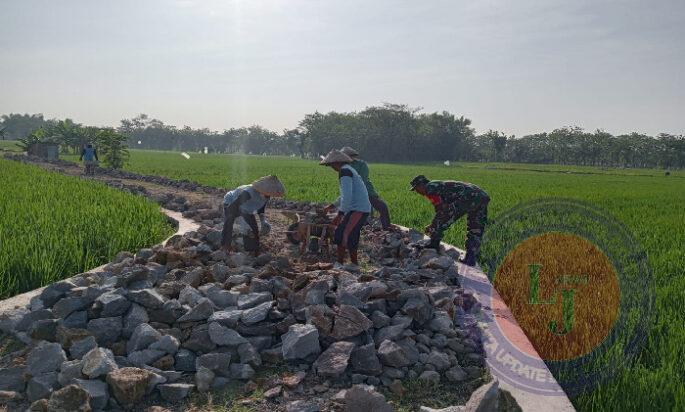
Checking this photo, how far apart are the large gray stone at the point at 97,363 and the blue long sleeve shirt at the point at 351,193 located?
2.93 m

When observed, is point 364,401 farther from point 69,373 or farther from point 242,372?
point 69,373

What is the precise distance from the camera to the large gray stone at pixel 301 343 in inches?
125

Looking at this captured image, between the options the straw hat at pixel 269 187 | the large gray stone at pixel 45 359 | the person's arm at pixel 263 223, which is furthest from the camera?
the person's arm at pixel 263 223

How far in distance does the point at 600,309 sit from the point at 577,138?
90773mm

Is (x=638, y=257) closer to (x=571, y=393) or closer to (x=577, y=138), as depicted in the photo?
(x=571, y=393)

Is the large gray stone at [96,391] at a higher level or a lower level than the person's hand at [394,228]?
lower

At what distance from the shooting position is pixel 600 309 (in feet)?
13.0

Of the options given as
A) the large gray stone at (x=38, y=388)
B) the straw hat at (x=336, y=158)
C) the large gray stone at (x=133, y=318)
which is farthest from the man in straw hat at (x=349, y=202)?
the large gray stone at (x=38, y=388)

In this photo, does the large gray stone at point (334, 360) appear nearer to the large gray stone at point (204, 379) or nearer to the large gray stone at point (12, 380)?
the large gray stone at point (204, 379)

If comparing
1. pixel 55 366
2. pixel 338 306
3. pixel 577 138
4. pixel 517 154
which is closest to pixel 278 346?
pixel 338 306

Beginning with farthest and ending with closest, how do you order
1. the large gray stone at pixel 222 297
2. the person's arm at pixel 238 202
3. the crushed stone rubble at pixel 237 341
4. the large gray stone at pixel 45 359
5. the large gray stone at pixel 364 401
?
the person's arm at pixel 238 202 → the large gray stone at pixel 222 297 → the large gray stone at pixel 45 359 → the crushed stone rubble at pixel 237 341 → the large gray stone at pixel 364 401

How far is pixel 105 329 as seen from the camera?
11.0 ft

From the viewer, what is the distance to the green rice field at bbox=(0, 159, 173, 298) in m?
4.48

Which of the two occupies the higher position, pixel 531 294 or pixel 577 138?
pixel 577 138
